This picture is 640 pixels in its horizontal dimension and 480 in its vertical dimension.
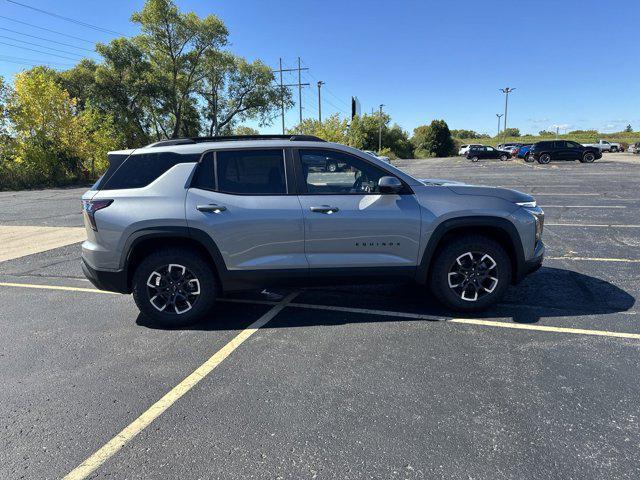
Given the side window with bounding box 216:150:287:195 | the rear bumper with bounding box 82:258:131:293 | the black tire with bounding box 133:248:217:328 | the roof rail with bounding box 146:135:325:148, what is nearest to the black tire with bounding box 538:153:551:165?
the roof rail with bounding box 146:135:325:148

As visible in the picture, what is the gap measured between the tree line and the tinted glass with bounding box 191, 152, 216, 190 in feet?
88.3

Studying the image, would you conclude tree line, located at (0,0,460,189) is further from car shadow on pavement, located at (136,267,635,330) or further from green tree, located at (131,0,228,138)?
car shadow on pavement, located at (136,267,635,330)

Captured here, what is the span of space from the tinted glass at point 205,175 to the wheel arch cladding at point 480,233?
7.34ft

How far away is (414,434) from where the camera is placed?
257 centimetres

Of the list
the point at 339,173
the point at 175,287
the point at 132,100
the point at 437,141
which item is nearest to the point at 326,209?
the point at 339,173

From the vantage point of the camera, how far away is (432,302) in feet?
15.6

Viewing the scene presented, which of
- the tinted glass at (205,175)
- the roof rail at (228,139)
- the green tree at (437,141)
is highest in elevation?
the green tree at (437,141)

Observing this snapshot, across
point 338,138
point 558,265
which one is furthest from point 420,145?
point 558,265

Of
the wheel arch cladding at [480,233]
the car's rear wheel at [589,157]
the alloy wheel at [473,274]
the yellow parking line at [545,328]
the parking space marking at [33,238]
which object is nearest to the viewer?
the yellow parking line at [545,328]

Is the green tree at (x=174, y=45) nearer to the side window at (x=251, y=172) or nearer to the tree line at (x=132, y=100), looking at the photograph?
the tree line at (x=132, y=100)

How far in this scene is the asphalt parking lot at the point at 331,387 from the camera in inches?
93.9

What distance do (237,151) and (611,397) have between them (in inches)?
146

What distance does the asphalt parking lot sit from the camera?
2.38m

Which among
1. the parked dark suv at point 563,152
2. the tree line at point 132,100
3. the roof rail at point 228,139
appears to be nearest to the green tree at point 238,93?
the tree line at point 132,100
